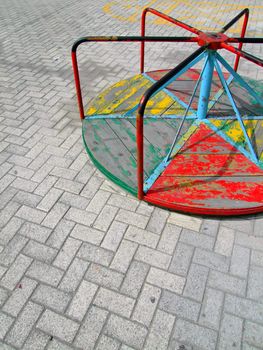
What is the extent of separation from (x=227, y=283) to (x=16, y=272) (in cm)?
168

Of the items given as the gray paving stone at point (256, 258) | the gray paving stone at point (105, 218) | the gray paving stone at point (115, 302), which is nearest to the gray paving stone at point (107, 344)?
the gray paving stone at point (115, 302)

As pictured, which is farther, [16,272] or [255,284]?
[16,272]

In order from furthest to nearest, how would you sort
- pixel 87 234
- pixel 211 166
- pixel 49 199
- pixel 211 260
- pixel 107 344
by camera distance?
1. pixel 211 166
2. pixel 49 199
3. pixel 87 234
4. pixel 211 260
5. pixel 107 344

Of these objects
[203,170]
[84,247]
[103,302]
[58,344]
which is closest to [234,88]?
[203,170]

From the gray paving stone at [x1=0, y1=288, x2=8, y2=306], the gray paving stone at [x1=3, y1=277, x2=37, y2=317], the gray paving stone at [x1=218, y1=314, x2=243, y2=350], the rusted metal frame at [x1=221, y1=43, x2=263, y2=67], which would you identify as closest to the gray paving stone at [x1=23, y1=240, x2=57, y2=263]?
the gray paving stone at [x1=3, y1=277, x2=37, y2=317]

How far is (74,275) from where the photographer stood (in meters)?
2.39

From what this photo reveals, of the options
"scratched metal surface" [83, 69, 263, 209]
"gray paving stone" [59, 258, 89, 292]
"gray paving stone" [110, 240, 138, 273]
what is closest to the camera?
"gray paving stone" [59, 258, 89, 292]

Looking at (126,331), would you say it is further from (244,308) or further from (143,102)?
(143,102)

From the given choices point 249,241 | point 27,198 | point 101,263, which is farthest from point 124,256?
point 27,198

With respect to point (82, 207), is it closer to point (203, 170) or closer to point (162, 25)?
point (203, 170)

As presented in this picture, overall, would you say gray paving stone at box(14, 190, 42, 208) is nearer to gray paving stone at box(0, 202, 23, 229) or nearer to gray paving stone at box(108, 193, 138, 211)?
gray paving stone at box(0, 202, 23, 229)

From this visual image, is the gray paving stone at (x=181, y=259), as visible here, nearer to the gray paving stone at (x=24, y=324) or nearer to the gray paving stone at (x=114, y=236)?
the gray paving stone at (x=114, y=236)

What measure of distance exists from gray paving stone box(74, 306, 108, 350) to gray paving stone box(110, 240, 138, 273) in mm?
366

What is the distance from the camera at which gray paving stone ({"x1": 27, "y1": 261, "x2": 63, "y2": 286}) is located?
93.0 inches
